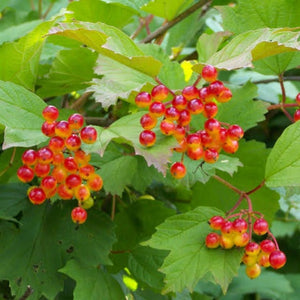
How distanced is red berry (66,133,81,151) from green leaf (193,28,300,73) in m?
0.15

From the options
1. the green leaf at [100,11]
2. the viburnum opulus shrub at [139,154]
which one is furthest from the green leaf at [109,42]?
the green leaf at [100,11]

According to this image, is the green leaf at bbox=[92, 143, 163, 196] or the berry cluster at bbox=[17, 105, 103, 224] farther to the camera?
the green leaf at bbox=[92, 143, 163, 196]

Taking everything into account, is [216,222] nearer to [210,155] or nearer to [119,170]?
[210,155]

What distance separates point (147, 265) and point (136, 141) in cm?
26

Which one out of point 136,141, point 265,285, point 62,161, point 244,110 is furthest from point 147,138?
point 265,285

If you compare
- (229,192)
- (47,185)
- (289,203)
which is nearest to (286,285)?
(289,203)

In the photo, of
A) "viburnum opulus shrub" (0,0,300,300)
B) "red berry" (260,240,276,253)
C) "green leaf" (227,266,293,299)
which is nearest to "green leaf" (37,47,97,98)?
"viburnum opulus shrub" (0,0,300,300)

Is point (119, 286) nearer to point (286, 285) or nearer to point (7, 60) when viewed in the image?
point (7, 60)

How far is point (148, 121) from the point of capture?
1.78 feet

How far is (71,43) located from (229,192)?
34 centimetres

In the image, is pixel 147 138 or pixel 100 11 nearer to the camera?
pixel 147 138

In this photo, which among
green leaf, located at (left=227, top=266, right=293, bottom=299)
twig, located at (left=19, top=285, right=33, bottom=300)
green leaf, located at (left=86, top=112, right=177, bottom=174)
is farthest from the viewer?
green leaf, located at (left=227, top=266, right=293, bottom=299)

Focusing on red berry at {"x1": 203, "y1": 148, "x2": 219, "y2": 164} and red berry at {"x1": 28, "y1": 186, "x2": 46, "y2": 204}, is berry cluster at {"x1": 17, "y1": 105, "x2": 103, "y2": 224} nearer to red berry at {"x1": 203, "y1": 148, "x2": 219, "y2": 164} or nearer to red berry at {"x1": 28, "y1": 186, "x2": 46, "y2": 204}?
red berry at {"x1": 28, "y1": 186, "x2": 46, "y2": 204}

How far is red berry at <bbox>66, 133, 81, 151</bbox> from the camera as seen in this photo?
0.56m
